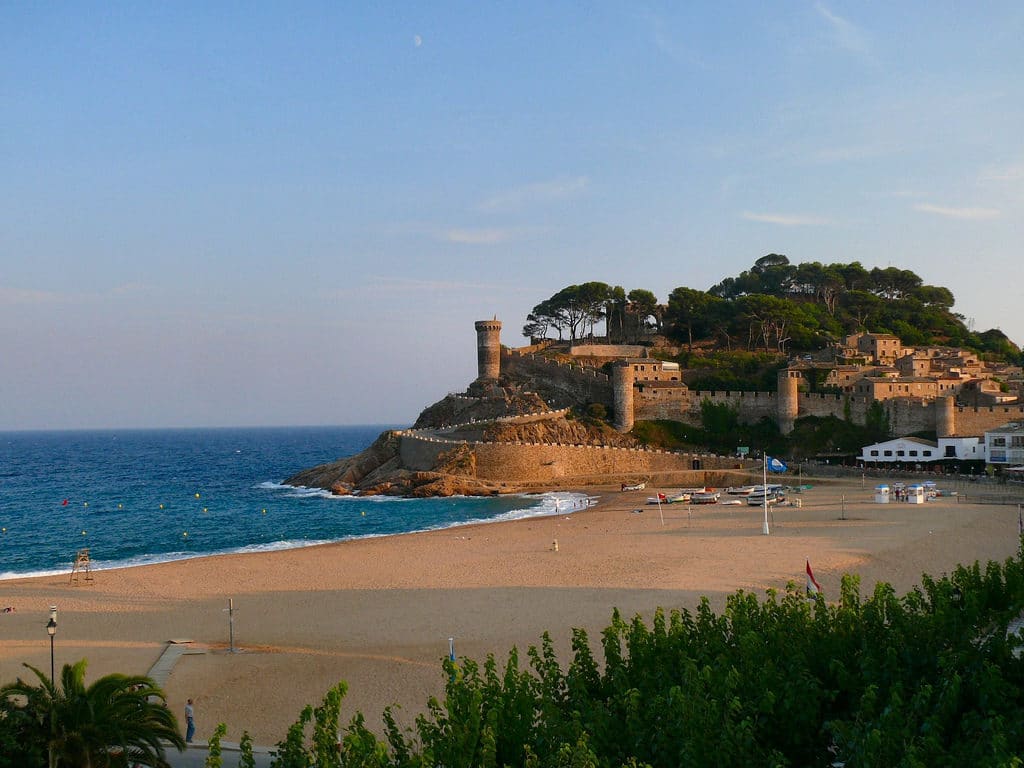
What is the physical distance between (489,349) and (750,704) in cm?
6475

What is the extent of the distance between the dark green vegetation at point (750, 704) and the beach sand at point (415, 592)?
4.76 meters

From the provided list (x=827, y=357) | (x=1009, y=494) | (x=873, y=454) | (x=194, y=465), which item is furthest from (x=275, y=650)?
(x=194, y=465)

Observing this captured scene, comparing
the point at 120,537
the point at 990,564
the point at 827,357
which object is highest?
the point at 827,357

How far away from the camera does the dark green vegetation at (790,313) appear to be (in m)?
80.1

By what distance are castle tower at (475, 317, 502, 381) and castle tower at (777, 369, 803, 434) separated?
80.3 ft

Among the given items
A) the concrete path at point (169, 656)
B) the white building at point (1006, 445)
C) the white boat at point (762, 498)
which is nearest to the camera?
the concrete path at point (169, 656)

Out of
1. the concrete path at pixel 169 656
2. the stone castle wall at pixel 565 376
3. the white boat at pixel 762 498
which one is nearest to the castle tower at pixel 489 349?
the stone castle wall at pixel 565 376

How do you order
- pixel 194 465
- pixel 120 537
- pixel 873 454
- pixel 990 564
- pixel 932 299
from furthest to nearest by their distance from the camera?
1. pixel 194 465
2. pixel 932 299
3. pixel 873 454
4. pixel 120 537
5. pixel 990 564

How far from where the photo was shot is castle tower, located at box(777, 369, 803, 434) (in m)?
62.9

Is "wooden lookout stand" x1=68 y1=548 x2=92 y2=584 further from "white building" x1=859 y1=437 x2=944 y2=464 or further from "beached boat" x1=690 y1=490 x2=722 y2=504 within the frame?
"white building" x1=859 y1=437 x2=944 y2=464

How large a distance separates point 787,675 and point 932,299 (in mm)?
91806

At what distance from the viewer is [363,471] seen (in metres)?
64.0

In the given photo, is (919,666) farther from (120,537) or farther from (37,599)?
(120,537)

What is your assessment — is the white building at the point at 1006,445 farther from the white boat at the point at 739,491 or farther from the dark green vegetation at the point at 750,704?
the dark green vegetation at the point at 750,704
